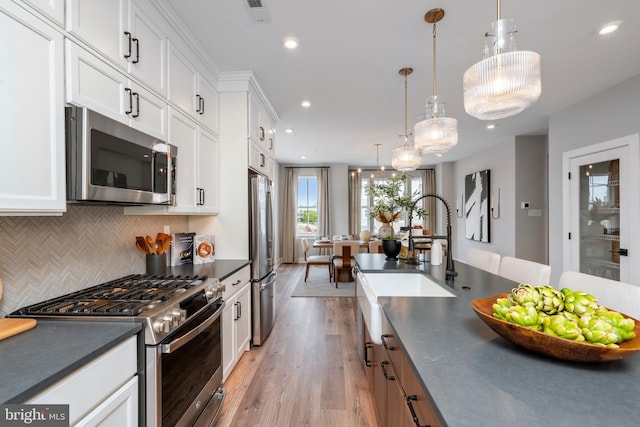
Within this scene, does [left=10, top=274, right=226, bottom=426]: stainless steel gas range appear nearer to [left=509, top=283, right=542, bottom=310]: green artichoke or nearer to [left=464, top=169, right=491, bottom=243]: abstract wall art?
[left=509, top=283, right=542, bottom=310]: green artichoke

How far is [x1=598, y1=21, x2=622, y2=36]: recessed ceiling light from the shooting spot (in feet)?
6.83

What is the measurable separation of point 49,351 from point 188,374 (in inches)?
27.0

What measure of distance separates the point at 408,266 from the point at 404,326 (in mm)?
1290

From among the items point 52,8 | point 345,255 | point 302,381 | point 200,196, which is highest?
point 52,8

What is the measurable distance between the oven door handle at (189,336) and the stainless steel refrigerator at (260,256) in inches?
39.2

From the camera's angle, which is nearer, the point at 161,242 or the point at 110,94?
the point at 110,94

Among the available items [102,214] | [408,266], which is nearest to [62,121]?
[102,214]

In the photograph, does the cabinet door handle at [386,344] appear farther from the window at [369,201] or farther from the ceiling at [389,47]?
the window at [369,201]

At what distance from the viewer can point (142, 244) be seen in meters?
2.04

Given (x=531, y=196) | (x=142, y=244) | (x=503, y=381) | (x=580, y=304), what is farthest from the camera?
(x=531, y=196)

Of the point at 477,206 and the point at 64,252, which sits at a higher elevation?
the point at 477,206

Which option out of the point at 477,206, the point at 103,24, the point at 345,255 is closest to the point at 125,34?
the point at 103,24

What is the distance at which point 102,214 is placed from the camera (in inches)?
70.4
